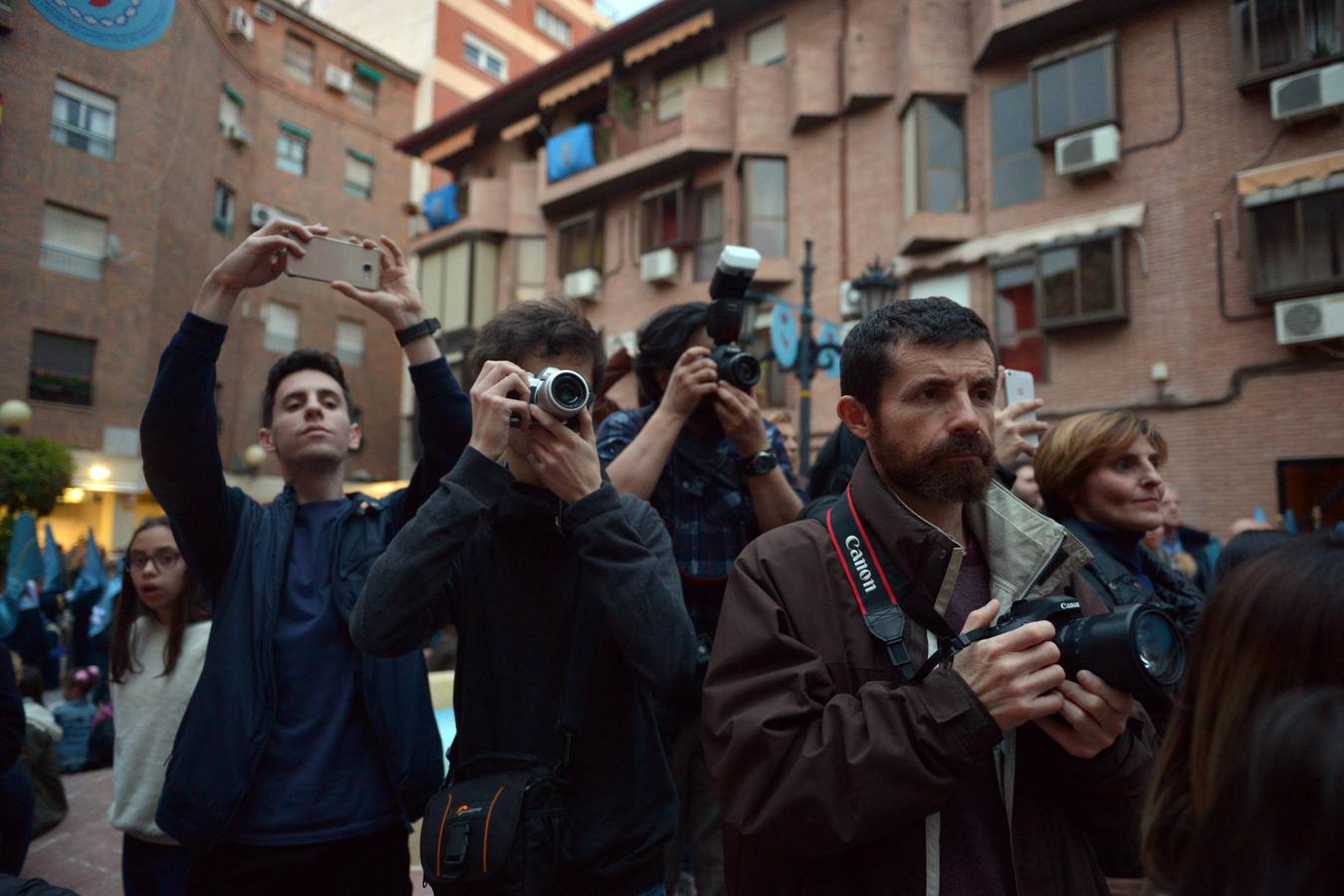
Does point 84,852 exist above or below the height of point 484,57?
below

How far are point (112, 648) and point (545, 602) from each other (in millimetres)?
2026

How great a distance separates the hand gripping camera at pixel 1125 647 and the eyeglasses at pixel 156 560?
2930 millimetres

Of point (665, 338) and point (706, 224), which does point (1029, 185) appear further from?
point (665, 338)

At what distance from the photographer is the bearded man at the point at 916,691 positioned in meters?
1.38

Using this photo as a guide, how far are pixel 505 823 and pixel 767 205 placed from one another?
51.9 ft

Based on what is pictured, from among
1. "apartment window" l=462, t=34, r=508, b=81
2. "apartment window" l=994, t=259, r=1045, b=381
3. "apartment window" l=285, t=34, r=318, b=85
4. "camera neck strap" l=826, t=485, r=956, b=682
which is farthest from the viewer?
"apartment window" l=462, t=34, r=508, b=81

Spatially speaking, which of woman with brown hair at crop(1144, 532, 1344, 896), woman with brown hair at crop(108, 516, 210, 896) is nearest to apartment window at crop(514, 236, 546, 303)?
woman with brown hair at crop(108, 516, 210, 896)

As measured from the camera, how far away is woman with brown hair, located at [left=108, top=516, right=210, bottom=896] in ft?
8.25

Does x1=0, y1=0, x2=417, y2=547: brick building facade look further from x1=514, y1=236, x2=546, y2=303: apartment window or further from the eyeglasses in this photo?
x1=514, y1=236, x2=546, y2=303: apartment window

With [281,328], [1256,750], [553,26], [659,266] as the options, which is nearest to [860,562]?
[1256,750]

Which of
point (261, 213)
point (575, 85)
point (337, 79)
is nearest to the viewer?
point (261, 213)

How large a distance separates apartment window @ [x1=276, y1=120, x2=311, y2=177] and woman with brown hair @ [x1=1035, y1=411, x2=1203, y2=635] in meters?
21.1

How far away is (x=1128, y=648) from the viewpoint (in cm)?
127

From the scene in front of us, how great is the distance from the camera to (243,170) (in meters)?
18.7
